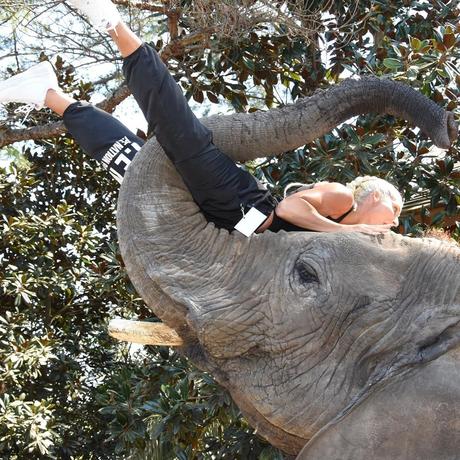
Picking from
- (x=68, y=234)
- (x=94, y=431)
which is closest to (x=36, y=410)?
(x=94, y=431)

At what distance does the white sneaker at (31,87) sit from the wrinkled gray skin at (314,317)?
2.33 ft

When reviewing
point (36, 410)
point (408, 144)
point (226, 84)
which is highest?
point (226, 84)

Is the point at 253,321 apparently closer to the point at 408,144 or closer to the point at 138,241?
the point at 138,241

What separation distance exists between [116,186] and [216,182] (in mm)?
4472

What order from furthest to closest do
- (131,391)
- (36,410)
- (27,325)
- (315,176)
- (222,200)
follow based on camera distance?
(27,325) < (36,410) < (131,391) < (315,176) < (222,200)

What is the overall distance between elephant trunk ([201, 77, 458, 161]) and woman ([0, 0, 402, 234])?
7cm

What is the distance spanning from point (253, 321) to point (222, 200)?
0.35m

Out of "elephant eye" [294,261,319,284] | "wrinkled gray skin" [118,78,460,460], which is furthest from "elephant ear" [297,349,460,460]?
"elephant eye" [294,261,319,284]

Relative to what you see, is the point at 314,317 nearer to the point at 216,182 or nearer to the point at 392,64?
the point at 216,182

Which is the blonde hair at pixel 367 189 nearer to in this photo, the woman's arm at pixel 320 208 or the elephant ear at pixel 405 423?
the woman's arm at pixel 320 208

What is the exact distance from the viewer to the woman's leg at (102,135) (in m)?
2.78

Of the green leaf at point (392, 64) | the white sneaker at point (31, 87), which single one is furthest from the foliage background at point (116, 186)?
the white sneaker at point (31, 87)

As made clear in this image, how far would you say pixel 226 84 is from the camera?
19.0 feet

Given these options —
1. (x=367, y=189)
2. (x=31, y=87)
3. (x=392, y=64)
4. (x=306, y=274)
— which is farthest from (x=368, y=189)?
(x=392, y=64)
